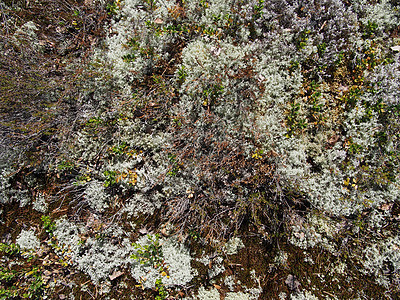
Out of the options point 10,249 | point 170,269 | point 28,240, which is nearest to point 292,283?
point 170,269

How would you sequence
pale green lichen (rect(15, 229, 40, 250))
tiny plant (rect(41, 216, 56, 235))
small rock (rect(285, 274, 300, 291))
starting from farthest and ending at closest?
pale green lichen (rect(15, 229, 40, 250)), tiny plant (rect(41, 216, 56, 235)), small rock (rect(285, 274, 300, 291))

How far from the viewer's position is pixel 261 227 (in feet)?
15.3

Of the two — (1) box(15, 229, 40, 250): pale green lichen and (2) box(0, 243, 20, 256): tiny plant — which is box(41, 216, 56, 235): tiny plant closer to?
(1) box(15, 229, 40, 250): pale green lichen

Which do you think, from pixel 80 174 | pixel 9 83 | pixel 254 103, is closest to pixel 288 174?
pixel 254 103

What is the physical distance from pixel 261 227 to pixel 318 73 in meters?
3.31

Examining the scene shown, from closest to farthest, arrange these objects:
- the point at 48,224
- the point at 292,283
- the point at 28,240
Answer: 1. the point at 292,283
2. the point at 48,224
3. the point at 28,240

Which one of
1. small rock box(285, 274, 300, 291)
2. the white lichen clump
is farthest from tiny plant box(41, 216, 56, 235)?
small rock box(285, 274, 300, 291)

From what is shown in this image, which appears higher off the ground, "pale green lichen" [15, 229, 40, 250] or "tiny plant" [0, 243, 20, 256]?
"pale green lichen" [15, 229, 40, 250]

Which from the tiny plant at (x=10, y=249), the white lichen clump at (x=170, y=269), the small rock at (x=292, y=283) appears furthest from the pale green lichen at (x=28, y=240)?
the small rock at (x=292, y=283)

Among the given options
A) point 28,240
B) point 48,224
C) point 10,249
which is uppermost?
point 48,224

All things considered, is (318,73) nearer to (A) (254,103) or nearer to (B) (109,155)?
(A) (254,103)

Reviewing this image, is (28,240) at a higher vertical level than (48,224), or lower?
lower

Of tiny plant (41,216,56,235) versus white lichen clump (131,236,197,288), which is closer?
A: white lichen clump (131,236,197,288)

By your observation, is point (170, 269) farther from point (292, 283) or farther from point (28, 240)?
point (28, 240)
